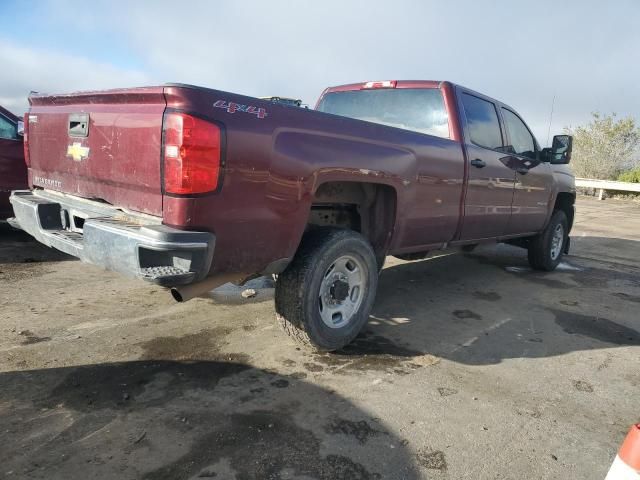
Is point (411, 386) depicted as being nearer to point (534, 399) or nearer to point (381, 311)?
point (534, 399)

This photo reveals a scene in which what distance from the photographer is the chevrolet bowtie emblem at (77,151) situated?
10.1 ft

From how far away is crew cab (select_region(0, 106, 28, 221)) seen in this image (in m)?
5.91

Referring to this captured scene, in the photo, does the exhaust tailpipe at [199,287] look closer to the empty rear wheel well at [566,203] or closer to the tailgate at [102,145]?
the tailgate at [102,145]

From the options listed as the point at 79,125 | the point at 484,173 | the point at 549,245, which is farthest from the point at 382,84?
the point at 549,245

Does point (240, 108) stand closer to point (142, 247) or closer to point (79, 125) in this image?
point (142, 247)

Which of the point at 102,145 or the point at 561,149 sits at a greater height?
the point at 561,149

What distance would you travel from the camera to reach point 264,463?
221 centimetres

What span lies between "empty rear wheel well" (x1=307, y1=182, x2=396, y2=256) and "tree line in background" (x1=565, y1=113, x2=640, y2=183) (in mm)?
25582

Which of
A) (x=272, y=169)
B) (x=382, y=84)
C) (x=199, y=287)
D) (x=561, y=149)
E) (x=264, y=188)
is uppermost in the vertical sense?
(x=382, y=84)

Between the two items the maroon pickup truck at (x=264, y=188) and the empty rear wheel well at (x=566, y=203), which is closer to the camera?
the maroon pickup truck at (x=264, y=188)

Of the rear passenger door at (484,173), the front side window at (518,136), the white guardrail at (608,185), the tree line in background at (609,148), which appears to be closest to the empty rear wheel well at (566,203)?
the front side window at (518,136)

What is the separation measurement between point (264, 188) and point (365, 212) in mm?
1262

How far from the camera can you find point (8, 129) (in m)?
5.98

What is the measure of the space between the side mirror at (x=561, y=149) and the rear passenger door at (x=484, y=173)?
99 centimetres
